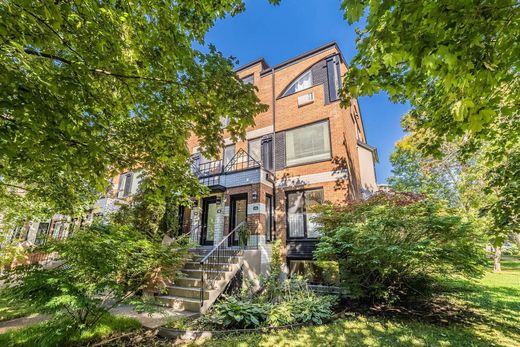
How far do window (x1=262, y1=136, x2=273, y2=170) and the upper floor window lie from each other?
2705 millimetres

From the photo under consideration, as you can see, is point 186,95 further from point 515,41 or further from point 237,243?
point 237,243

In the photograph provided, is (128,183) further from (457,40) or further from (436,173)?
(436,173)

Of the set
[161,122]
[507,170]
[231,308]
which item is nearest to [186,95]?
[161,122]

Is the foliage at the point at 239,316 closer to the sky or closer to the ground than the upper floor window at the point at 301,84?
closer to the ground

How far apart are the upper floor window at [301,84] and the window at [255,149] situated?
9.82 ft

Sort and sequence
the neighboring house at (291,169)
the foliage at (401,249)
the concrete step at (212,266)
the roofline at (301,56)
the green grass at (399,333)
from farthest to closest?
the roofline at (301,56)
the neighboring house at (291,169)
the concrete step at (212,266)
the foliage at (401,249)
the green grass at (399,333)

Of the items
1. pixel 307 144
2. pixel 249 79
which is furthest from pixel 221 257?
pixel 249 79

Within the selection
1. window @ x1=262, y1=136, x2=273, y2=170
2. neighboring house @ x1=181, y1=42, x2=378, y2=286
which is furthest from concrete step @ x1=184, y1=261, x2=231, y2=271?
window @ x1=262, y1=136, x2=273, y2=170

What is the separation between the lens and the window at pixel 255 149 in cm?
1249

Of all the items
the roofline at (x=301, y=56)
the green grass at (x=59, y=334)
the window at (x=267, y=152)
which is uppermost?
the roofline at (x=301, y=56)

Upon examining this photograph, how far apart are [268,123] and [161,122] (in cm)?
832

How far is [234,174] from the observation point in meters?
11.1

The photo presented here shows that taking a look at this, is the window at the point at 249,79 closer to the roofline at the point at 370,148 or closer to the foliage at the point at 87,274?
the roofline at the point at 370,148

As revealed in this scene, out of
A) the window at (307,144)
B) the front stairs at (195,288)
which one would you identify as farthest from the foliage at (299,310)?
the window at (307,144)
